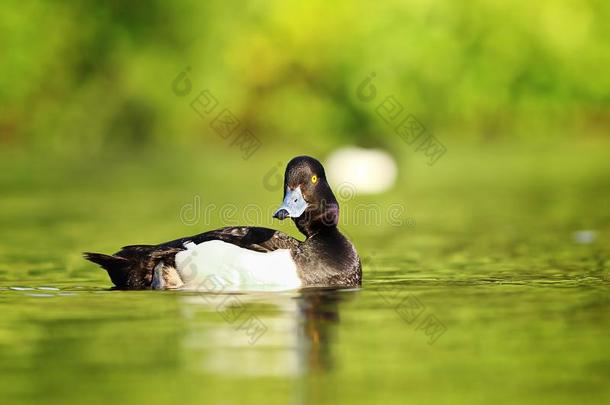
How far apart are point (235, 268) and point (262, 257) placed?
0.72ft

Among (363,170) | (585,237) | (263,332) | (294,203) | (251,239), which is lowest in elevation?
(263,332)

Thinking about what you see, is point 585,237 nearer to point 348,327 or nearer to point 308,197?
point 308,197

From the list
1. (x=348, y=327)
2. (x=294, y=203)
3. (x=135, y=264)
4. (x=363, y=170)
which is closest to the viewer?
(x=348, y=327)

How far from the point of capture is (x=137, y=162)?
3031 centimetres

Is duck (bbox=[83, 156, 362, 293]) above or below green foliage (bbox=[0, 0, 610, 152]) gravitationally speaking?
below

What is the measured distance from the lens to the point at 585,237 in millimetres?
14633

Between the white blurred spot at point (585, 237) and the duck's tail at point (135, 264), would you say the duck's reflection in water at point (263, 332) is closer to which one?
the duck's tail at point (135, 264)

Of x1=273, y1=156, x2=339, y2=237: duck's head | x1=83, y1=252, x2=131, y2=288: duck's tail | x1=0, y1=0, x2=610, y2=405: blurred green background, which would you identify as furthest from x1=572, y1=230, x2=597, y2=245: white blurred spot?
x1=83, y1=252, x2=131, y2=288: duck's tail

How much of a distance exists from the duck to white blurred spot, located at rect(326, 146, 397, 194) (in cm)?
1234

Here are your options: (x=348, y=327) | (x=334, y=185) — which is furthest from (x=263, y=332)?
(x=334, y=185)

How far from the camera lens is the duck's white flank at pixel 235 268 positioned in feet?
35.2

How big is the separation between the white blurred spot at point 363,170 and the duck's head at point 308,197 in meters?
12.3

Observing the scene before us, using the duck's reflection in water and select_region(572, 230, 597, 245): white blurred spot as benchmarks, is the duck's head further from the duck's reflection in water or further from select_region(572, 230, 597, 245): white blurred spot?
select_region(572, 230, 597, 245): white blurred spot

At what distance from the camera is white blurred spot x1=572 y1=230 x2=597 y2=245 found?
561 inches
